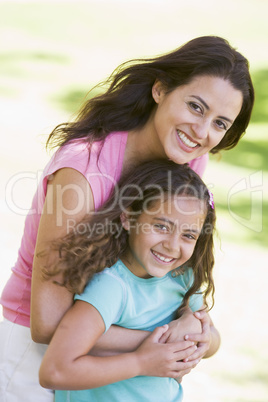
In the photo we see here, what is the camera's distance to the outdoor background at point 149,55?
438cm

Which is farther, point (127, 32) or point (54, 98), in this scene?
point (127, 32)

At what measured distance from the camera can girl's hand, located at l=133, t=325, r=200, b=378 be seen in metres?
2.51

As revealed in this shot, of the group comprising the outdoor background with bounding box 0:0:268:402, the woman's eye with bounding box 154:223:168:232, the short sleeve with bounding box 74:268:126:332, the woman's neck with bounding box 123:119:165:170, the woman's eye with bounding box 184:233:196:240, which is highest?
the woman's neck with bounding box 123:119:165:170

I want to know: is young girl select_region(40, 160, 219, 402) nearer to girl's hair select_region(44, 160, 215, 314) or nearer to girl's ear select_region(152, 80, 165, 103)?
girl's hair select_region(44, 160, 215, 314)

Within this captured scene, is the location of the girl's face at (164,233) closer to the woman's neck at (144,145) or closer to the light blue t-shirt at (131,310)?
the light blue t-shirt at (131,310)

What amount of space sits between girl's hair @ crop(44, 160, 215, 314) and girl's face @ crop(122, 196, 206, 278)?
0.10 feet

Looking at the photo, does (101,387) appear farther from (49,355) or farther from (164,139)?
(164,139)

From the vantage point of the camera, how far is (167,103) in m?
2.75

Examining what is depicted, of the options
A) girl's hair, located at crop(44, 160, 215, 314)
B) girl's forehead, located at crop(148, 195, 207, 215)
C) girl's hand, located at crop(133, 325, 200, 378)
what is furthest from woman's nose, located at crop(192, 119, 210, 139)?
girl's hand, located at crop(133, 325, 200, 378)

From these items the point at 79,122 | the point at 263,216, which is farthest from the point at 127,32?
the point at 79,122

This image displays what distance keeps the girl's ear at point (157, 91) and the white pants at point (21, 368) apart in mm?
1040

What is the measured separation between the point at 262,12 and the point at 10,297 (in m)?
15.2

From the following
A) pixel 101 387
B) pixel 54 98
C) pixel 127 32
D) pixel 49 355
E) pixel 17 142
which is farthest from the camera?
pixel 127 32

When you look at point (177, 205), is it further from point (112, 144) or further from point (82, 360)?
point (82, 360)
